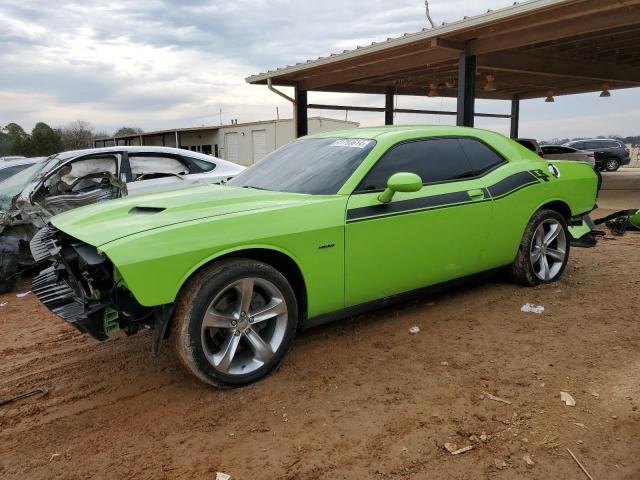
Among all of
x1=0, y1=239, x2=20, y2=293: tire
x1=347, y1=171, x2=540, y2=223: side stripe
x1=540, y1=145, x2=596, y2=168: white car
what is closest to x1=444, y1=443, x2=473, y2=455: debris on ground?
x1=347, y1=171, x2=540, y2=223: side stripe

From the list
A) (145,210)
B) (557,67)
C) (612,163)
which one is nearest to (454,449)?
(145,210)

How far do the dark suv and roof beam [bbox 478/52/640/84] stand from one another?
36.4ft

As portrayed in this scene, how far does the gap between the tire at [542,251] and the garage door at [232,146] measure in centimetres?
2830

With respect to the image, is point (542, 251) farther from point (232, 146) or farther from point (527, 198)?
point (232, 146)

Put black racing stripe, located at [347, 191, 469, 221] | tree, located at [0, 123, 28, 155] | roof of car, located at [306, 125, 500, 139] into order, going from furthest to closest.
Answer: tree, located at [0, 123, 28, 155]
roof of car, located at [306, 125, 500, 139]
black racing stripe, located at [347, 191, 469, 221]

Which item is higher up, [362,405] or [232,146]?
[232,146]

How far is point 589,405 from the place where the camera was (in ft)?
9.39

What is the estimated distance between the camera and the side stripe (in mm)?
3564

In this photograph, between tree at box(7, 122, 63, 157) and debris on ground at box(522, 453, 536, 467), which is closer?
debris on ground at box(522, 453, 536, 467)

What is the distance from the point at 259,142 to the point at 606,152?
1878cm

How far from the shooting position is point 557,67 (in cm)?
1291

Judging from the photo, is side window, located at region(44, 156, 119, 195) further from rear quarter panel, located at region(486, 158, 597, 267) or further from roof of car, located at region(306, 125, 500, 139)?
rear quarter panel, located at region(486, 158, 597, 267)

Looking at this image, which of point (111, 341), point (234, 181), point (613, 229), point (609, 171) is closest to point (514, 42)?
point (613, 229)

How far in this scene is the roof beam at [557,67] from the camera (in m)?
11.3
